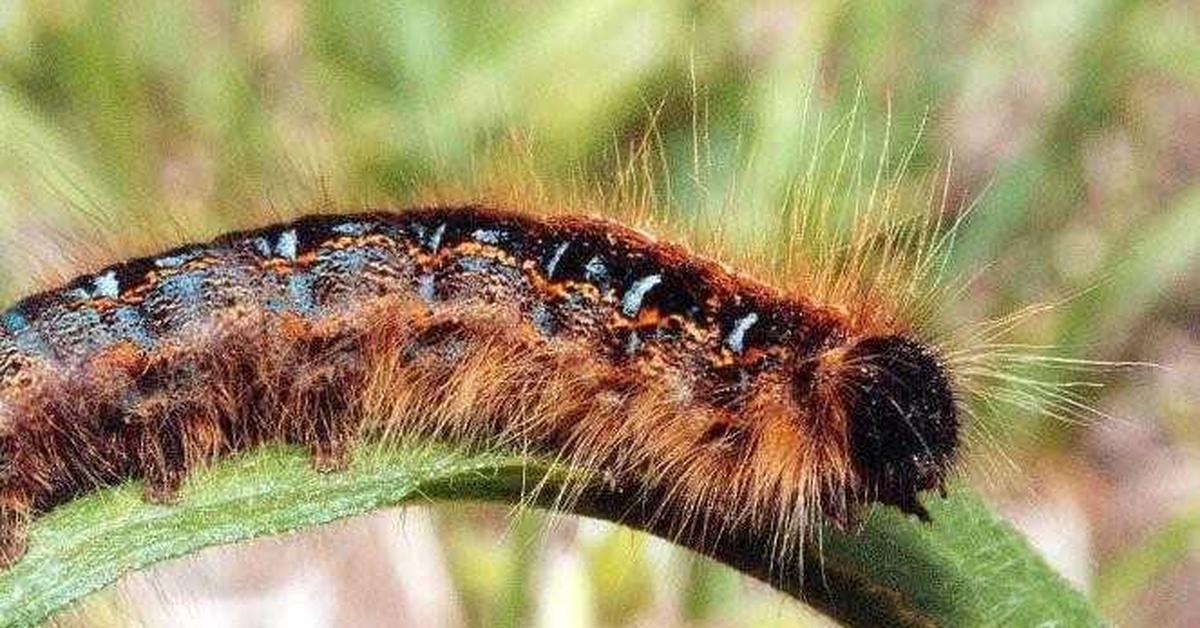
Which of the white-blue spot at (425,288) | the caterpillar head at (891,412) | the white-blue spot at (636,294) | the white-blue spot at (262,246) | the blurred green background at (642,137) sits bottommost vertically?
the blurred green background at (642,137)

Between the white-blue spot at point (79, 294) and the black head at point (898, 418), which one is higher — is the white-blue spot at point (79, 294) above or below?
above

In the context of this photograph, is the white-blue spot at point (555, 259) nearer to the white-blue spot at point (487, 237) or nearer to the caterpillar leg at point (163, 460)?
the white-blue spot at point (487, 237)

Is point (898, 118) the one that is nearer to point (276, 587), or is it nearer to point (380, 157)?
point (380, 157)

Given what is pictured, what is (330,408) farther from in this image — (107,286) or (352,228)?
(107,286)

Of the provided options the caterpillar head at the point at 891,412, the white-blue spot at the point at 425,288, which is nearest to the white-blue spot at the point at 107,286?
the white-blue spot at the point at 425,288

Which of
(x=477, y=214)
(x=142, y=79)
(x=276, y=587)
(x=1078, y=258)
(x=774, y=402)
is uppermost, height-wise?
(x=477, y=214)

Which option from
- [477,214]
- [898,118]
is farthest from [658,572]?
[477,214]

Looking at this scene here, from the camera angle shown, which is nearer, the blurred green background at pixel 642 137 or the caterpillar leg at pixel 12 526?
the caterpillar leg at pixel 12 526

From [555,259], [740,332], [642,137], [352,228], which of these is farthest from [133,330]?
[642,137]
